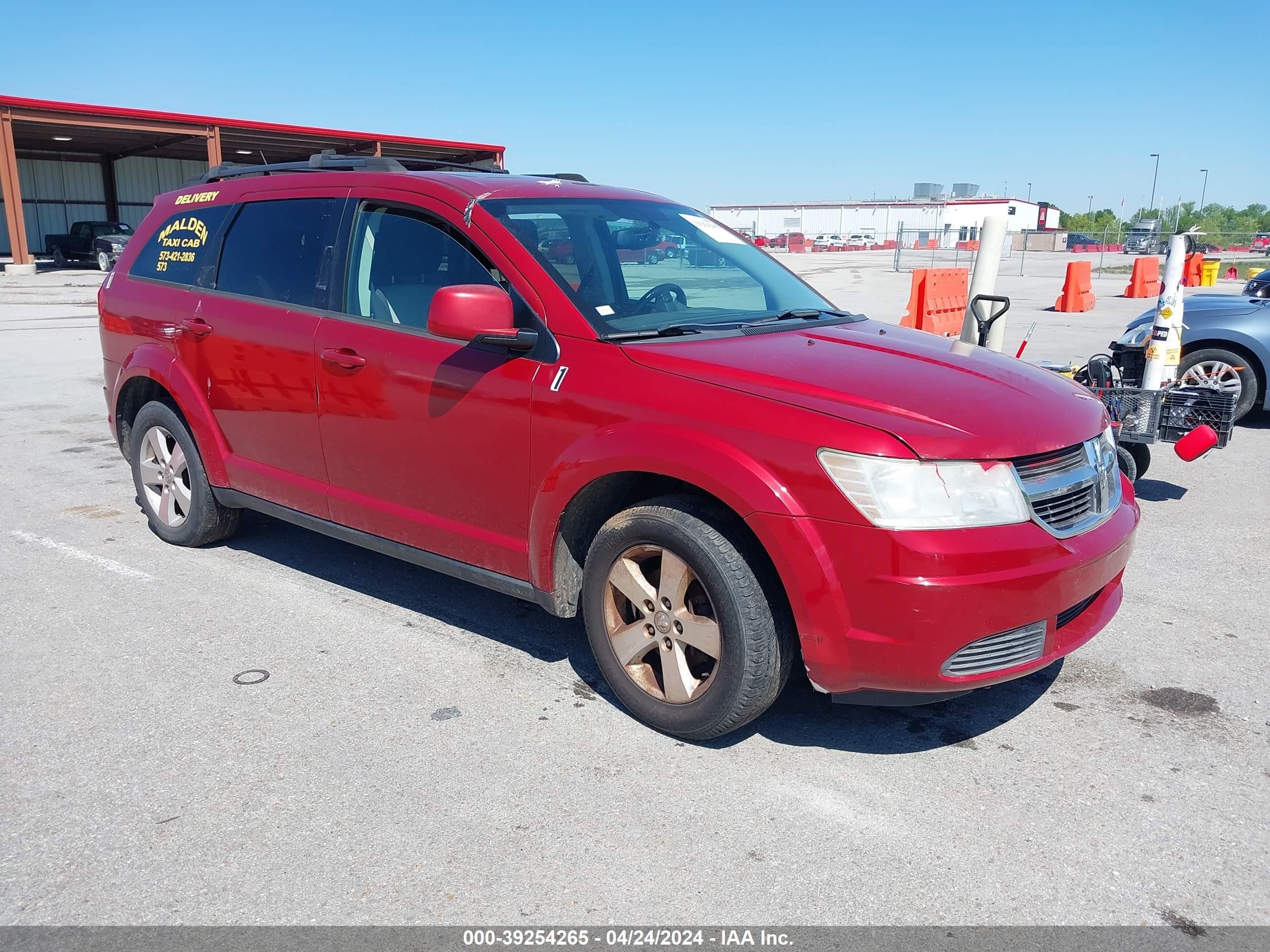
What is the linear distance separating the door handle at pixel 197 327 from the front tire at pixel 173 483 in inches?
20.4

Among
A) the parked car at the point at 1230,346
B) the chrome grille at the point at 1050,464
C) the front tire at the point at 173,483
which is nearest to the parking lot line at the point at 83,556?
the front tire at the point at 173,483

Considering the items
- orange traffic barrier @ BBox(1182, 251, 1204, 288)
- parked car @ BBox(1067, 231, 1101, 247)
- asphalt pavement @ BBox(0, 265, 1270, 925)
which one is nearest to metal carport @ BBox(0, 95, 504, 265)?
orange traffic barrier @ BBox(1182, 251, 1204, 288)

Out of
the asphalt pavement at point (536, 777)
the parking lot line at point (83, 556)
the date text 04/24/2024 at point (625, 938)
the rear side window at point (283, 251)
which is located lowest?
the date text 04/24/2024 at point (625, 938)

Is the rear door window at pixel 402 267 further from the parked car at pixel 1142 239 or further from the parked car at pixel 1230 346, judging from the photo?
the parked car at pixel 1142 239

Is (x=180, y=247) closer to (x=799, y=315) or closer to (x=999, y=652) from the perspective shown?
(x=799, y=315)

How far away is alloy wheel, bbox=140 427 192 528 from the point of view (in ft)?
17.5

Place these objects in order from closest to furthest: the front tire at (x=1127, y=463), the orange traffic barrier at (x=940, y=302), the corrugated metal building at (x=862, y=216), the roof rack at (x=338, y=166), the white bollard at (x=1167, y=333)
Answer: the roof rack at (x=338, y=166)
the front tire at (x=1127, y=463)
the white bollard at (x=1167, y=333)
the orange traffic barrier at (x=940, y=302)
the corrugated metal building at (x=862, y=216)

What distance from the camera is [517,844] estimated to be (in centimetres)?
287

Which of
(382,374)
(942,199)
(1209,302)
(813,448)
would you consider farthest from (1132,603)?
(942,199)

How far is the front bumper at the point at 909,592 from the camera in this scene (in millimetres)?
2898

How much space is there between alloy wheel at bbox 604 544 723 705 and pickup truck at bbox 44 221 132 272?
35917 mm

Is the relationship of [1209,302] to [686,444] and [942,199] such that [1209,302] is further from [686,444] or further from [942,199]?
[942,199]

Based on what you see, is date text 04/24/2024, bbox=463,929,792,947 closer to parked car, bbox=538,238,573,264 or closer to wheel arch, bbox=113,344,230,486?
parked car, bbox=538,238,573,264

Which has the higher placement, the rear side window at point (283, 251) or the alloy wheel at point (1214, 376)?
the rear side window at point (283, 251)
